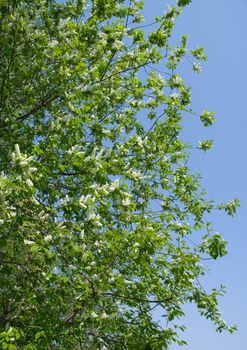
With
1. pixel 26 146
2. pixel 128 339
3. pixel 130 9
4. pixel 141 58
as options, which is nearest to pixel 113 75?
pixel 141 58

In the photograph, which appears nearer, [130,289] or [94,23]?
[130,289]

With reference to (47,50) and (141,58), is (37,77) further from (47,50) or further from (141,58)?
(141,58)

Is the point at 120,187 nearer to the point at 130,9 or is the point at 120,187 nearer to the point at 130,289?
the point at 130,289

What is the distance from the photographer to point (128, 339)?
27.8 feet

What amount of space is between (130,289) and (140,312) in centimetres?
106

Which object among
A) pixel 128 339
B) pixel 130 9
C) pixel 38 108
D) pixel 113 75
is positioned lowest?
pixel 128 339

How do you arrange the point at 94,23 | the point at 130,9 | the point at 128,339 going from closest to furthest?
the point at 128,339, the point at 94,23, the point at 130,9

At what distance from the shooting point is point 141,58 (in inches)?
397

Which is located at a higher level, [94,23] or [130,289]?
[94,23]

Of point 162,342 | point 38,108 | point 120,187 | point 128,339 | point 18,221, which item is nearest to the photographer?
point 18,221

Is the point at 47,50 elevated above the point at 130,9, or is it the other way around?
the point at 130,9

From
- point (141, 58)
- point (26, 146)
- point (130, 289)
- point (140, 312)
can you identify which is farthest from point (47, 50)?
point (140, 312)

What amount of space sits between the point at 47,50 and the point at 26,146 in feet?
6.14

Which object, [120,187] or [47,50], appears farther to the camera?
[47,50]
